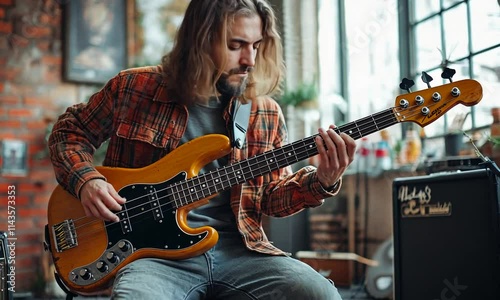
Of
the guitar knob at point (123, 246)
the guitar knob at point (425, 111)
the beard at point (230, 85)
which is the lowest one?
the guitar knob at point (123, 246)

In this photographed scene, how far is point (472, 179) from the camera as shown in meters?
1.95

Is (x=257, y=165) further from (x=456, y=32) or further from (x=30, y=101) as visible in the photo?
(x=30, y=101)

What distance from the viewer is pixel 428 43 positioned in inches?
150

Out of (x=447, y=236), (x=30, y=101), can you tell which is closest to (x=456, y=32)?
(x=447, y=236)

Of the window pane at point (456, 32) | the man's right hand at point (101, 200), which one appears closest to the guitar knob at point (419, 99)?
the man's right hand at point (101, 200)

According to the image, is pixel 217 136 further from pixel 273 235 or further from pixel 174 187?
pixel 273 235

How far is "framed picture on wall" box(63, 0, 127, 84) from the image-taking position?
16.0ft

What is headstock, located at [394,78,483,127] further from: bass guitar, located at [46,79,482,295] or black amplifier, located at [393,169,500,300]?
black amplifier, located at [393,169,500,300]

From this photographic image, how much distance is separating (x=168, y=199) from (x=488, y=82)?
7.08 feet

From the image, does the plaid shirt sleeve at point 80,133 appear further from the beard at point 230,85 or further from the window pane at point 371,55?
the window pane at point 371,55

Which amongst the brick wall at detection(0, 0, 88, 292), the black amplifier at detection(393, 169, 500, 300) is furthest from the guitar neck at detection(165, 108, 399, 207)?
the brick wall at detection(0, 0, 88, 292)

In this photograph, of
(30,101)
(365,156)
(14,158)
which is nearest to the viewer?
(365,156)

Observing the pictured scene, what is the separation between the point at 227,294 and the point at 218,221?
0.72ft

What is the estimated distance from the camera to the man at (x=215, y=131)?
1586mm
